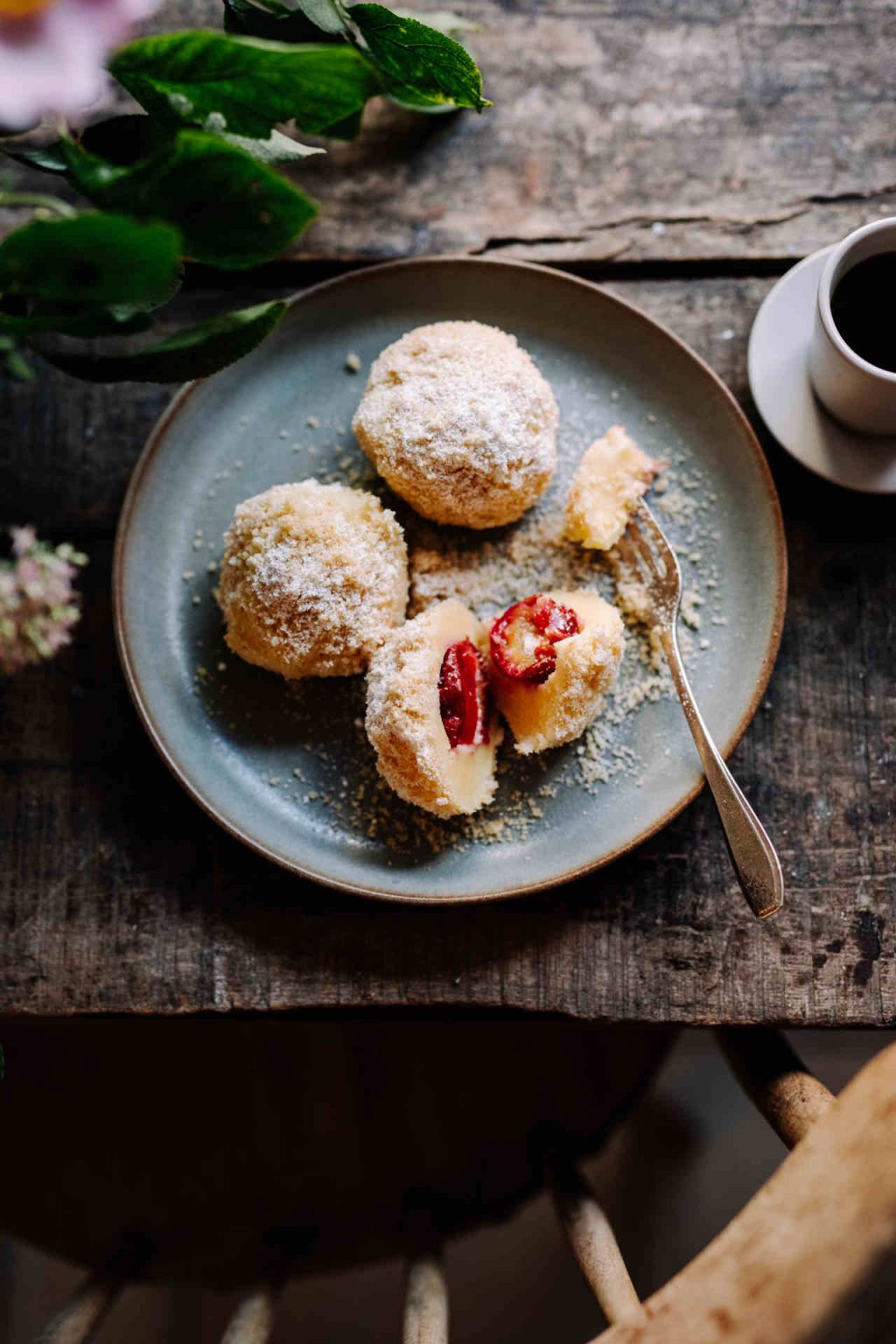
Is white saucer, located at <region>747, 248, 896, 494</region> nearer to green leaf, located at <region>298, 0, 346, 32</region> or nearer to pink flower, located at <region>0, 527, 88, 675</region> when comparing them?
green leaf, located at <region>298, 0, 346, 32</region>

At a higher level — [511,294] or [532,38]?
[532,38]

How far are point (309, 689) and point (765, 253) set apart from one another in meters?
0.87

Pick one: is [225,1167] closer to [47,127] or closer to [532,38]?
[47,127]

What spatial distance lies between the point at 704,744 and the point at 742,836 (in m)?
0.12

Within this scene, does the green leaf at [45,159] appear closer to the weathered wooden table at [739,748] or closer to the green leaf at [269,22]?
the green leaf at [269,22]

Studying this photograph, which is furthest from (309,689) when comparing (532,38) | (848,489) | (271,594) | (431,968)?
(532,38)

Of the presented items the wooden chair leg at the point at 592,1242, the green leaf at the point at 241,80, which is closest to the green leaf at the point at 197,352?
the green leaf at the point at 241,80

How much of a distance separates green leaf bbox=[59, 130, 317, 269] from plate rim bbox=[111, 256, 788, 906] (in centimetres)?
34

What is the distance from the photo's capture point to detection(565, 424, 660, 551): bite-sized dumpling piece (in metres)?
1.29

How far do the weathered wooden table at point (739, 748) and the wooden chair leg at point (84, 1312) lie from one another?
16.8 inches

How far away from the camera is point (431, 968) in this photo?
4.31 ft

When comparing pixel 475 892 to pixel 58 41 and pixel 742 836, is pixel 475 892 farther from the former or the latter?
pixel 58 41

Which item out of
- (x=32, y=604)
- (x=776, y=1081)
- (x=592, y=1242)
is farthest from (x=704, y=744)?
(x=32, y=604)

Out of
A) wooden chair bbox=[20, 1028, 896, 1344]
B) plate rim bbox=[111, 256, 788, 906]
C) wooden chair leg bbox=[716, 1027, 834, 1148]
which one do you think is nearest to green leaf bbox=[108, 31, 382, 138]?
plate rim bbox=[111, 256, 788, 906]
